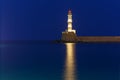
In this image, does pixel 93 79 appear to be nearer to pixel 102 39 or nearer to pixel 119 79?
pixel 119 79

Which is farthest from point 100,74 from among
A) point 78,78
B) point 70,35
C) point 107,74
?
point 70,35

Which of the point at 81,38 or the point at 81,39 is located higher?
the point at 81,38

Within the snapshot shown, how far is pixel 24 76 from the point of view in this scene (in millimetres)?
11734

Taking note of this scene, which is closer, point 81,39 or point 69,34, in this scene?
point 69,34

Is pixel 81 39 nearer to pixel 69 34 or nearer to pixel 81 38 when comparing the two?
pixel 81 38

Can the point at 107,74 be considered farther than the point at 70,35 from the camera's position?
No

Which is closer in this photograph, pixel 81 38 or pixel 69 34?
pixel 69 34

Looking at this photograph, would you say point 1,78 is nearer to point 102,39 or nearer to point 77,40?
point 77,40

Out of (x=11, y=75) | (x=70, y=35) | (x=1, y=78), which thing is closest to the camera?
(x=1, y=78)

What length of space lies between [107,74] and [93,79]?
1390 millimetres

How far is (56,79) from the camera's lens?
1134 centimetres

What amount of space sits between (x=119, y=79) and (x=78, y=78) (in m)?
1.21

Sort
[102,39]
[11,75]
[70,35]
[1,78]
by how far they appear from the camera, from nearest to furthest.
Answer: [1,78] < [11,75] < [70,35] < [102,39]

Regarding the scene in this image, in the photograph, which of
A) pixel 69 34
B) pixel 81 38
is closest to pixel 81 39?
pixel 81 38
